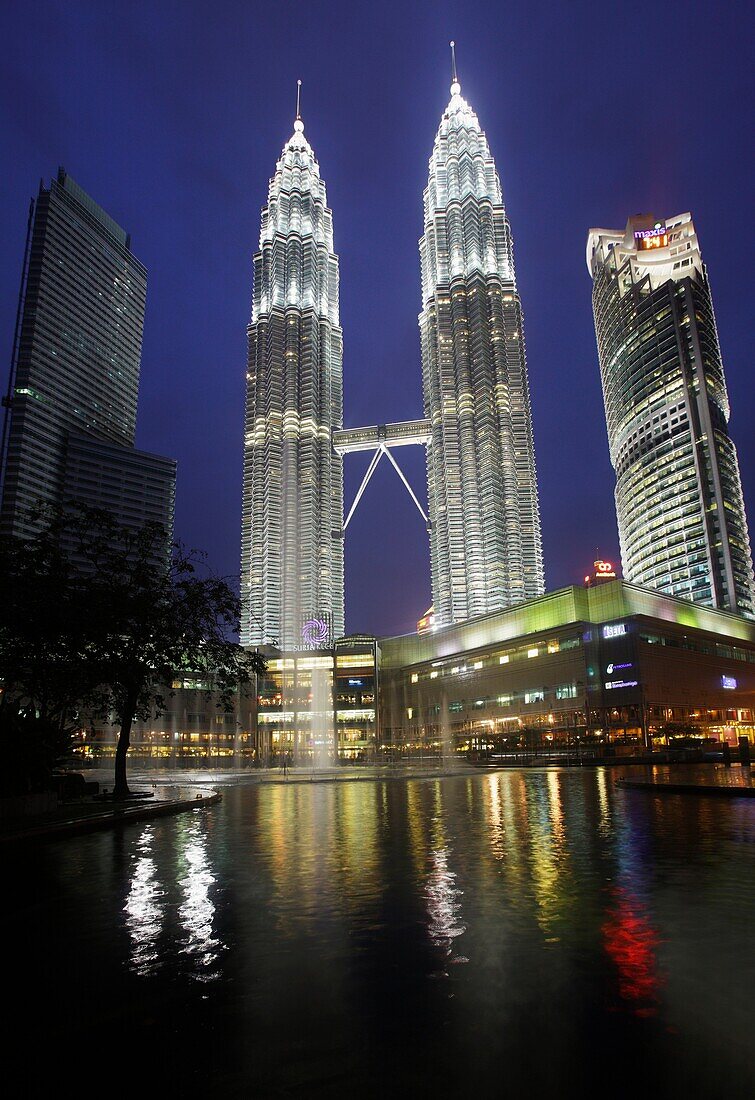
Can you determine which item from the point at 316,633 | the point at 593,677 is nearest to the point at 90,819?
the point at 593,677

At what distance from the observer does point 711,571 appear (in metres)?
152

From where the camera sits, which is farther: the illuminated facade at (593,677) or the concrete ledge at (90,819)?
the illuminated facade at (593,677)

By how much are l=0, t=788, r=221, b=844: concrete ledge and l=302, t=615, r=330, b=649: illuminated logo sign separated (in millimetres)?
155558

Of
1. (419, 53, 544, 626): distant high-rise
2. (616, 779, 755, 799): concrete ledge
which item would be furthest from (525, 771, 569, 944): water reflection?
(419, 53, 544, 626): distant high-rise

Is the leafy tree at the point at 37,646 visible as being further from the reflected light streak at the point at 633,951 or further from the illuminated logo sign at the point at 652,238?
the illuminated logo sign at the point at 652,238

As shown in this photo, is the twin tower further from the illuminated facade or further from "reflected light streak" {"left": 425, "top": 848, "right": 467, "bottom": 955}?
"reflected light streak" {"left": 425, "top": 848, "right": 467, "bottom": 955}

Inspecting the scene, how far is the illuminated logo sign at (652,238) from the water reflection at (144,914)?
21613 cm

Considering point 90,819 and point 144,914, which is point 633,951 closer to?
point 144,914

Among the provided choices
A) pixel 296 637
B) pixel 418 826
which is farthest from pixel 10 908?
pixel 296 637

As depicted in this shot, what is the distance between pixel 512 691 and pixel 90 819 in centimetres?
10569

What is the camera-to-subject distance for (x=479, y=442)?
17725cm

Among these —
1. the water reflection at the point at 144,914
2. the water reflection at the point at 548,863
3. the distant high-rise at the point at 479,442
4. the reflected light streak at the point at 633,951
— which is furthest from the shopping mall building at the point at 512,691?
the reflected light streak at the point at 633,951

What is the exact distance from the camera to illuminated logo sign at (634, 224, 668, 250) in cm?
19075

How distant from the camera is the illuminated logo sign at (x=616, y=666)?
97688mm
